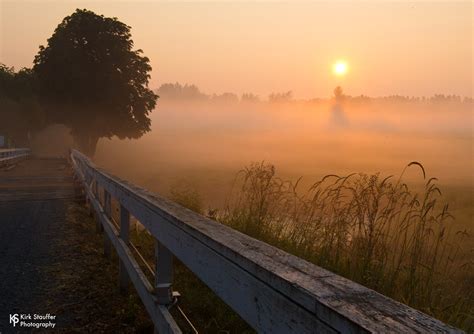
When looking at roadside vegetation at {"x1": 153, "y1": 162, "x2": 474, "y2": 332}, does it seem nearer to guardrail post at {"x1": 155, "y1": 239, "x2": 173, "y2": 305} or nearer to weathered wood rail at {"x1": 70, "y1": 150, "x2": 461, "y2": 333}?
guardrail post at {"x1": 155, "y1": 239, "x2": 173, "y2": 305}

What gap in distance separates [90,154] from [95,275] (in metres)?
37.2

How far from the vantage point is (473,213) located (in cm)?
1892


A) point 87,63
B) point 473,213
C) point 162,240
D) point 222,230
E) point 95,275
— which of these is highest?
point 87,63

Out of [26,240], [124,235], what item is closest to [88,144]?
[26,240]

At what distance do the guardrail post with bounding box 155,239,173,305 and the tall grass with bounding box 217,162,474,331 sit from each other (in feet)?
7.49

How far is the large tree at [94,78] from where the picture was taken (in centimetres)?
3844

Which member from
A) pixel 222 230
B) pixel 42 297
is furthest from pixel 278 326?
pixel 42 297

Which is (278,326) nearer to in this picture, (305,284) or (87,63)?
(305,284)

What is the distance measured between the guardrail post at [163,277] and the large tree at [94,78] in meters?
37.1

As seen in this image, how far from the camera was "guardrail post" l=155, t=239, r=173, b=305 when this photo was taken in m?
2.96

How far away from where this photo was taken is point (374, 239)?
5.39 m

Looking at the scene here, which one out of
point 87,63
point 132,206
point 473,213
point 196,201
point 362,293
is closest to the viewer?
point 362,293

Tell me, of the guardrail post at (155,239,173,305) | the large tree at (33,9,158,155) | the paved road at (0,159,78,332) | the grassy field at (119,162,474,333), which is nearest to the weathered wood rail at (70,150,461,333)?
the guardrail post at (155,239,173,305)

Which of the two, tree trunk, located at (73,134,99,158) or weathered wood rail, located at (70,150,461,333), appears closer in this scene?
weathered wood rail, located at (70,150,461,333)
